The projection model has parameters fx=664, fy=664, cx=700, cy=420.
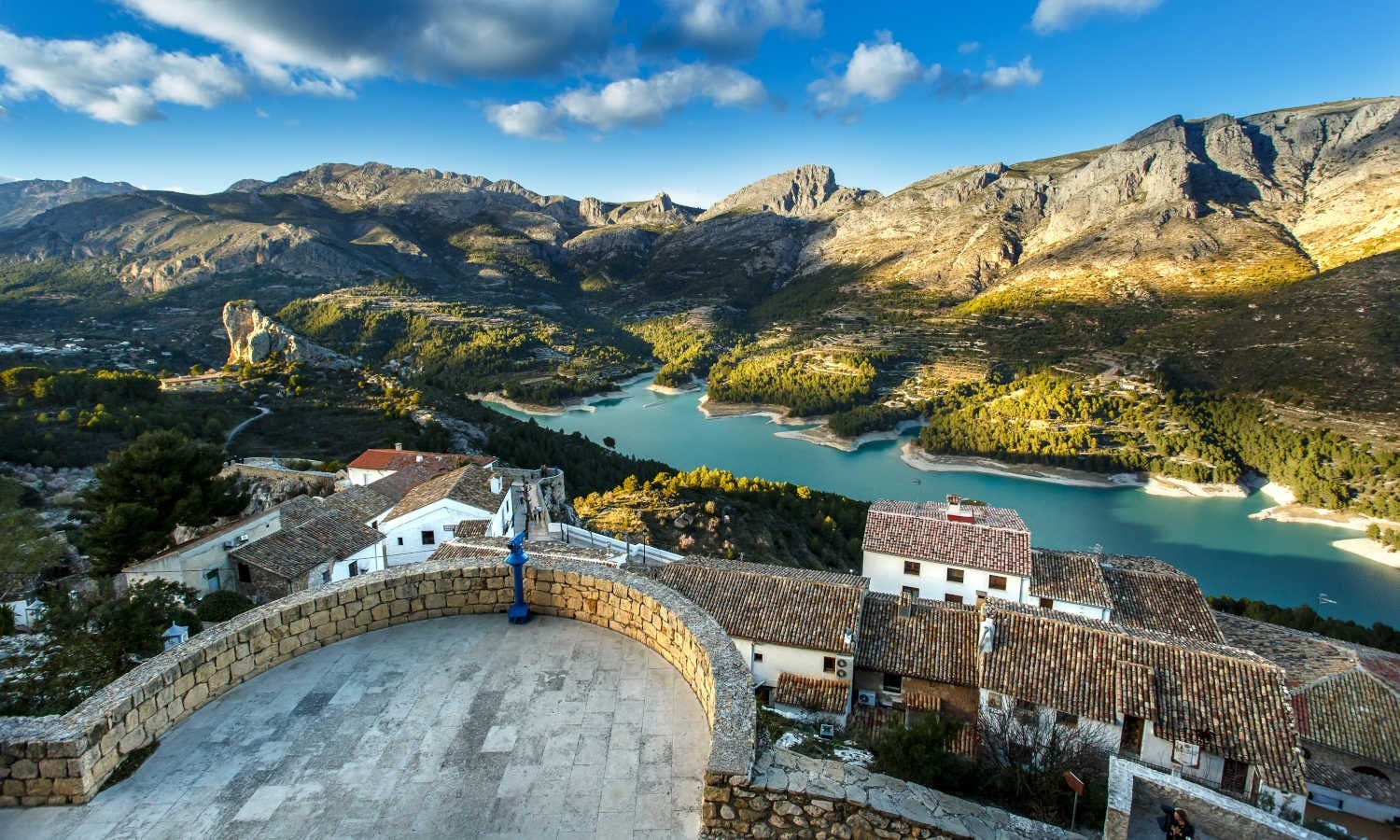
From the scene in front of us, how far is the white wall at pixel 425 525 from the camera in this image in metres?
16.5

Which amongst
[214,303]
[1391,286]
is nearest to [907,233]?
[1391,286]

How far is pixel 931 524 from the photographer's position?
20.8 meters

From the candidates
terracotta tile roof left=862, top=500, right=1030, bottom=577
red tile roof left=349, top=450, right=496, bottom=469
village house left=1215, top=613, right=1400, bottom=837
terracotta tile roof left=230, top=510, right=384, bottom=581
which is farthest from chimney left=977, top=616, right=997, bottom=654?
red tile roof left=349, top=450, right=496, bottom=469

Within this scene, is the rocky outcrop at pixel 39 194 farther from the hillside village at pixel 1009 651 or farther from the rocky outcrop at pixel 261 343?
the hillside village at pixel 1009 651

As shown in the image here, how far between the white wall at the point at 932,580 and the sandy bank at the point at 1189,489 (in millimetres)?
43305

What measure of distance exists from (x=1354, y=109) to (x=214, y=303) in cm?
15961

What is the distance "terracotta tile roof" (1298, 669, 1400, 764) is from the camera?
12695 millimetres

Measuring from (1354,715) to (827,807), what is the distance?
16.8 meters

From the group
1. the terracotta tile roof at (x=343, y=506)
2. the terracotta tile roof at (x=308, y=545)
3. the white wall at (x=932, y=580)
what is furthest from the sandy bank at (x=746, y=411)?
the terracotta tile roof at (x=308, y=545)

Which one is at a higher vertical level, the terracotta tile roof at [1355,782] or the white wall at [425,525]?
the white wall at [425,525]

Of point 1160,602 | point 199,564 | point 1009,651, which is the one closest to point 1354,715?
point 1160,602

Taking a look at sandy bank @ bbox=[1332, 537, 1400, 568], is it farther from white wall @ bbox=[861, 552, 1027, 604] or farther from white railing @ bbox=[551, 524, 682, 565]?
white railing @ bbox=[551, 524, 682, 565]

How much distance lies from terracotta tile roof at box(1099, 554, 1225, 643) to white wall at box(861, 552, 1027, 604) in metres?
2.39

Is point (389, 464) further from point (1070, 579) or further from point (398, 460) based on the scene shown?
point (1070, 579)
